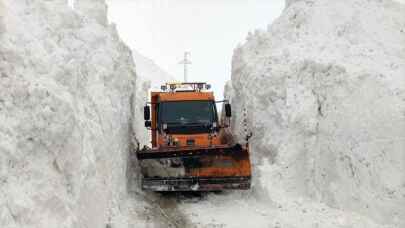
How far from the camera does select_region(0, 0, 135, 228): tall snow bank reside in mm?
6629

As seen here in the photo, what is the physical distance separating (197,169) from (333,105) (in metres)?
3.72

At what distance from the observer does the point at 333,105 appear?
12961mm

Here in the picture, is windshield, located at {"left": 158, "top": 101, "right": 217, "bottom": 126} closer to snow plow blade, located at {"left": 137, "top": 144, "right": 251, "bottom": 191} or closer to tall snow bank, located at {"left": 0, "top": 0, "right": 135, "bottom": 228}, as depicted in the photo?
snow plow blade, located at {"left": 137, "top": 144, "right": 251, "bottom": 191}

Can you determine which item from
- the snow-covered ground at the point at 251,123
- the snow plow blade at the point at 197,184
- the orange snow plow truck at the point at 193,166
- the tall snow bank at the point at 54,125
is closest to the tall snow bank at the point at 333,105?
the snow-covered ground at the point at 251,123

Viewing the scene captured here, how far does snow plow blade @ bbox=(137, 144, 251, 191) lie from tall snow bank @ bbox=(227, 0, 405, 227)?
28.6 inches

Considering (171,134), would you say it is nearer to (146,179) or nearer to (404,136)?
(146,179)

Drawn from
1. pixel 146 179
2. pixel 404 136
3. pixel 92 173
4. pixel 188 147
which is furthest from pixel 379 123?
pixel 92 173

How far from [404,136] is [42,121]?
765cm

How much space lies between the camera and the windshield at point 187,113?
568 inches

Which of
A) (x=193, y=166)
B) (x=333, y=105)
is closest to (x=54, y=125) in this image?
(x=193, y=166)

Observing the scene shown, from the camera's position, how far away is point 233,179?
12.6 meters

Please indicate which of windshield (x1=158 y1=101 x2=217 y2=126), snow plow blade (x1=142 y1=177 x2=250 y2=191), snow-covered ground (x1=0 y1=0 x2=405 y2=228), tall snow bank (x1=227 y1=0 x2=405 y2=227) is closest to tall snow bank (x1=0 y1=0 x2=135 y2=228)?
snow-covered ground (x1=0 y1=0 x2=405 y2=228)

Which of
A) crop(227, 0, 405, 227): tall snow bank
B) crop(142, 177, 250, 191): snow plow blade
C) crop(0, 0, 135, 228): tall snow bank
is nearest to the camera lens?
crop(0, 0, 135, 228): tall snow bank

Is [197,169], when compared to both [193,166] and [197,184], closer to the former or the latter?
[193,166]
